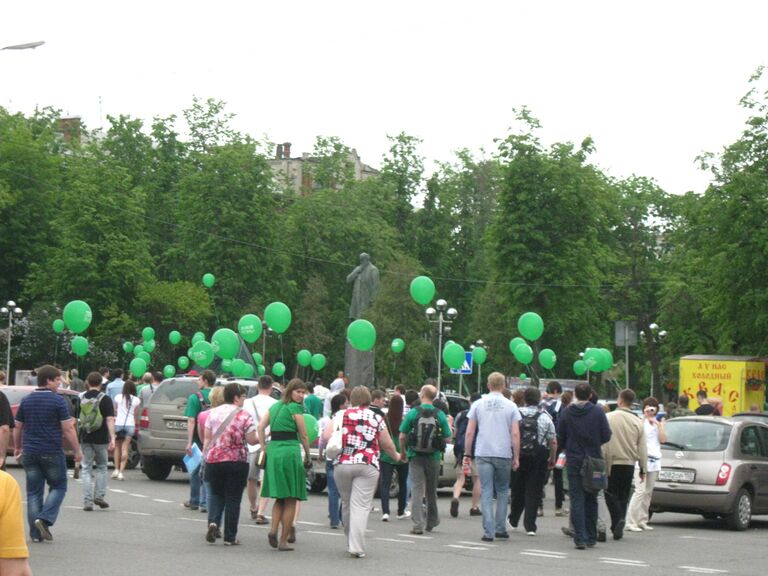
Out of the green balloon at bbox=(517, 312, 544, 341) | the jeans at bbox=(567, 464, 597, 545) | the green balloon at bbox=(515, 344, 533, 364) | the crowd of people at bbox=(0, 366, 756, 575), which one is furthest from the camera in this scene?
the green balloon at bbox=(515, 344, 533, 364)

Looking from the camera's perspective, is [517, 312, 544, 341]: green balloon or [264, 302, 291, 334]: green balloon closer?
[264, 302, 291, 334]: green balloon

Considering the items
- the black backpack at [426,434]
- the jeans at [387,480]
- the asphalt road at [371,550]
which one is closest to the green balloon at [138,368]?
the asphalt road at [371,550]

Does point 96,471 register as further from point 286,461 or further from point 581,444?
point 581,444

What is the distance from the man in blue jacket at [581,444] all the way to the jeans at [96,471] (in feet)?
20.6

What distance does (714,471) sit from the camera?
19.0 metres

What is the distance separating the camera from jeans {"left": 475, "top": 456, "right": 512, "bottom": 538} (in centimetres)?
1625

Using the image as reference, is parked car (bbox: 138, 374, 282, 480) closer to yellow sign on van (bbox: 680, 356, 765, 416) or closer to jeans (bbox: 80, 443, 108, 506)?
jeans (bbox: 80, 443, 108, 506)

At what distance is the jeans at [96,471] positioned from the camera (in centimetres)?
1844

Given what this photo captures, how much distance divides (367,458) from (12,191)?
181 ft

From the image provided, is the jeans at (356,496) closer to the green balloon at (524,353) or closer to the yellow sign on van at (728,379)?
the green balloon at (524,353)

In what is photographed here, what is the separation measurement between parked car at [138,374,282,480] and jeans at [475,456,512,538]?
9.00 meters

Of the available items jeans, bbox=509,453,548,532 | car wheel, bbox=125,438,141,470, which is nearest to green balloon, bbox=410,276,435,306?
car wheel, bbox=125,438,141,470

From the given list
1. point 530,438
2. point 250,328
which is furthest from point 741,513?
point 250,328

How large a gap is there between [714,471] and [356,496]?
675cm
